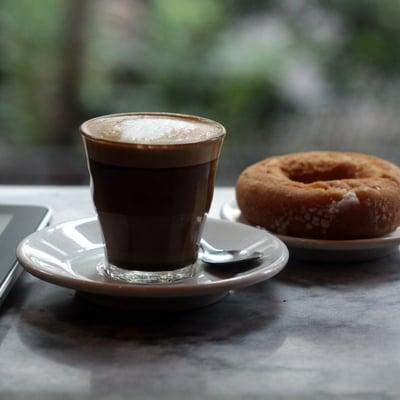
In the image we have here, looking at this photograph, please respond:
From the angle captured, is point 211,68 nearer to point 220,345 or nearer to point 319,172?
point 319,172

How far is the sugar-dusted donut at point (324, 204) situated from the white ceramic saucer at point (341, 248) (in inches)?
0.7

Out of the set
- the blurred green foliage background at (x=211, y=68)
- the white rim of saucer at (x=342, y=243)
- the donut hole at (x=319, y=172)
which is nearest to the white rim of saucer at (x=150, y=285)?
the white rim of saucer at (x=342, y=243)

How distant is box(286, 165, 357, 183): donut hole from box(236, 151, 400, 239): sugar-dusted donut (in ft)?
0.13

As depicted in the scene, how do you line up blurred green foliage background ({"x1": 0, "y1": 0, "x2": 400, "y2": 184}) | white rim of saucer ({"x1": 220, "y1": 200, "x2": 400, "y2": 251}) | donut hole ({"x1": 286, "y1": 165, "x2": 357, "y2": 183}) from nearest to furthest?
white rim of saucer ({"x1": 220, "y1": 200, "x2": 400, "y2": 251}), donut hole ({"x1": 286, "y1": 165, "x2": 357, "y2": 183}), blurred green foliage background ({"x1": 0, "y1": 0, "x2": 400, "y2": 184})

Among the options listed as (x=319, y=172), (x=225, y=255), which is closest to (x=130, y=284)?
(x=225, y=255)

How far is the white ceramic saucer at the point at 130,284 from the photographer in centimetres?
74

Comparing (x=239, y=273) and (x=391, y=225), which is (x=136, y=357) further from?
(x=391, y=225)

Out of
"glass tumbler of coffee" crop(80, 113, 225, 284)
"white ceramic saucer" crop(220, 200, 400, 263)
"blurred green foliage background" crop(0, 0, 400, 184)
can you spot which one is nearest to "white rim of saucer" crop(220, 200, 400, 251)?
"white ceramic saucer" crop(220, 200, 400, 263)

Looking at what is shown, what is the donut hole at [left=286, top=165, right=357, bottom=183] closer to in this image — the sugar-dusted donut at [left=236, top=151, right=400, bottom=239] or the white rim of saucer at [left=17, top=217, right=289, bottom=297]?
the sugar-dusted donut at [left=236, top=151, right=400, bottom=239]

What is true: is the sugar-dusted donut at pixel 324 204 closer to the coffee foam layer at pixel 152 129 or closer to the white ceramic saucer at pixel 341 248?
the white ceramic saucer at pixel 341 248

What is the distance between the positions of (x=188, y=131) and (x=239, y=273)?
149 millimetres

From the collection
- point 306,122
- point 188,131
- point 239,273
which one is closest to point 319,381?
point 239,273

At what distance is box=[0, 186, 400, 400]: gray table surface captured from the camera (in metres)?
0.65

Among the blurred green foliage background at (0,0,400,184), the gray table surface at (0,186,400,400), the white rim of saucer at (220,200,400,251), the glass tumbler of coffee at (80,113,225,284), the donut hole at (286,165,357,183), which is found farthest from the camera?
the blurred green foliage background at (0,0,400,184)
